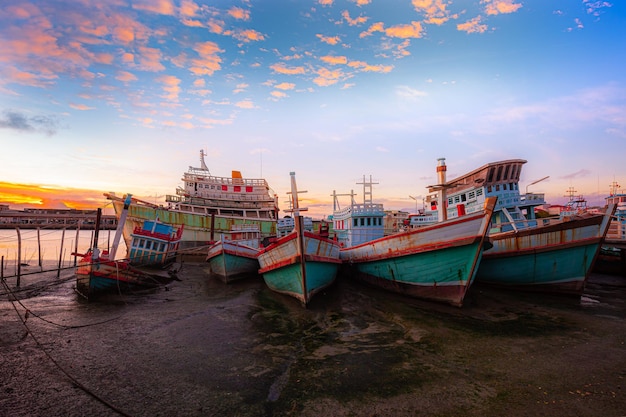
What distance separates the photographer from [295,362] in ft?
23.8

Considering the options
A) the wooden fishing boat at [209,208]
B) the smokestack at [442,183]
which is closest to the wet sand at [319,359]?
the smokestack at [442,183]

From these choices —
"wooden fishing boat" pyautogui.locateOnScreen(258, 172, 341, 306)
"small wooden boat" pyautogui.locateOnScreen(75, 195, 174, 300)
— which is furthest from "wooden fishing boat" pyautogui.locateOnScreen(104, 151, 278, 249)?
"wooden fishing boat" pyautogui.locateOnScreen(258, 172, 341, 306)

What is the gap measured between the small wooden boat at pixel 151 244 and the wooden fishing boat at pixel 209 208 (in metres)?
10.8

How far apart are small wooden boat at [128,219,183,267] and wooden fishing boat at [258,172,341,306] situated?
1143cm

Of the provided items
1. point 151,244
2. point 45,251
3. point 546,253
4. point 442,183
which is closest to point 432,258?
point 442,183

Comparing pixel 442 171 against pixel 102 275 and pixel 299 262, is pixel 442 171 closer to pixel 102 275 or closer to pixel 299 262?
pixel 299 262

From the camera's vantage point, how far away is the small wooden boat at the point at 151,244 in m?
21.8

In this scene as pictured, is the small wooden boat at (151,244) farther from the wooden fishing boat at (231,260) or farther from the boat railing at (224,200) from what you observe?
the boat railing at (224,200)

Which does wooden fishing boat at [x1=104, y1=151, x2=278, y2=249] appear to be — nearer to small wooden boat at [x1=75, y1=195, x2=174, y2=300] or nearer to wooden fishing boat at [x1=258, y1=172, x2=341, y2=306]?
small wooden boat at [x1=75, y1=195, x2=174, y2=300]

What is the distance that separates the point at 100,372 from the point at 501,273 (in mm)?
18226

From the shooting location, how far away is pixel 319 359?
291 inches

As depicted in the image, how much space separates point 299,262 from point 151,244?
16.0 m

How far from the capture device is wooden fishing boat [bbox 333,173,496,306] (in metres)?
11.3

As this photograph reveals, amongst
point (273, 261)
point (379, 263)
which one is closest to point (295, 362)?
point (273, 261)
